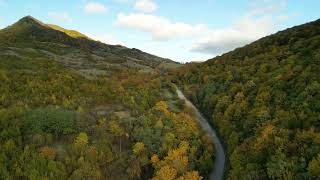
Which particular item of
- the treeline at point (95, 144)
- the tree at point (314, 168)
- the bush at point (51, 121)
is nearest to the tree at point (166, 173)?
the treeline at point (95, 144)

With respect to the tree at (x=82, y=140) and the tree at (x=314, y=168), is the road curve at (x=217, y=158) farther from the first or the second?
the tree at (x=82, y=140)

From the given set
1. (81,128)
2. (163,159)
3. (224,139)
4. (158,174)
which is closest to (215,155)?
(224,139)

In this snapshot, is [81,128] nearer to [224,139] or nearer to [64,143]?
[64,143]

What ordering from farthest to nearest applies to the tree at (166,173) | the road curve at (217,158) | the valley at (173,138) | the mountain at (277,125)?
the road curve at (217,158) < the tree at (166,173) < the valley at (173,138) < the mountain at (277,125)

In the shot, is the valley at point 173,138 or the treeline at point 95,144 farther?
the treeline at point 95,144

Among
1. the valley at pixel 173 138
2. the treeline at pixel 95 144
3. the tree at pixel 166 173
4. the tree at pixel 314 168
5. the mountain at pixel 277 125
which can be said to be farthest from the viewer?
the treeline at pixel 95 144

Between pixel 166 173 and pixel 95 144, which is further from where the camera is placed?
pixel 95 144

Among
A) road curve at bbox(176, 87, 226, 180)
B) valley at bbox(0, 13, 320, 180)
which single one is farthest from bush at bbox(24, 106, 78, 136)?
road curve at bbox(176, 87, 226, 180)

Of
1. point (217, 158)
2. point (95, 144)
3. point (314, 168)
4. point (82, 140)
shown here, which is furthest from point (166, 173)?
point (314, 168)

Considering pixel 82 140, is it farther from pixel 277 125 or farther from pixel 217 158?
pixel 277 125

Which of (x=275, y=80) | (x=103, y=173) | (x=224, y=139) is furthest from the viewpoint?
(x=275, y=80)

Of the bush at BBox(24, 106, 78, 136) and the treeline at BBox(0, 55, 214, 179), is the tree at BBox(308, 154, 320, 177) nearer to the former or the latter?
the treeline at BBox(0, 55, 214, 179)
